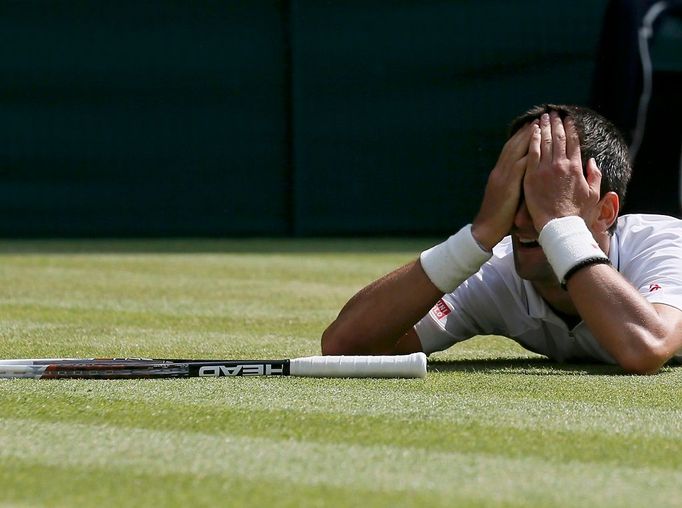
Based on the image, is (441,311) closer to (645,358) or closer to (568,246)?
(568,246)

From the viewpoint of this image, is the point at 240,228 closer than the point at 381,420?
No

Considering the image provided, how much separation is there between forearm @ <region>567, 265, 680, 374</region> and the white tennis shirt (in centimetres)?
27

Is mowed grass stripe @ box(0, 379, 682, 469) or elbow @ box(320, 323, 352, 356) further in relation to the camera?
elbow @ box(320, 323, 352, 356)

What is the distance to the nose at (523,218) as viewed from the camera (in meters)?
3.37

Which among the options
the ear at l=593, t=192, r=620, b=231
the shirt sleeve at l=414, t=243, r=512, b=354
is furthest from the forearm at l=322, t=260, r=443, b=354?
the ear at l=593, t=192, r=620, b=231

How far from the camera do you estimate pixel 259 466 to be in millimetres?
2137

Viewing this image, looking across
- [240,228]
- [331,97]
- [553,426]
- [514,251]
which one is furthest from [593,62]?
[553,426]

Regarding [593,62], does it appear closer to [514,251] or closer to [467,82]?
[467,82]

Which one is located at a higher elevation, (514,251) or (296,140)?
(514,251)

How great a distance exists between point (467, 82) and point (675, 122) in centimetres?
182

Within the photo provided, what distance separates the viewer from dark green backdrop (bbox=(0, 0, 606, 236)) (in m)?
11.2

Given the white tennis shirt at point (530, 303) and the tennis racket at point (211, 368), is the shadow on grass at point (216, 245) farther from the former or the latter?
the tennis racket at point (211, 368)

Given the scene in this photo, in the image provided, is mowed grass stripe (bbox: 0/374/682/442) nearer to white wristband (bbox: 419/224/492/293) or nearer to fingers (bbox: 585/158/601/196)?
white wristband (bbox: 419/224/492/293)

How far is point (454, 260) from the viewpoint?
3.34m
